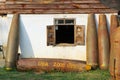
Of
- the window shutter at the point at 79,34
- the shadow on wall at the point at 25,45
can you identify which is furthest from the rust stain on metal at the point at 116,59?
the shadow on wall at the point at 25,45

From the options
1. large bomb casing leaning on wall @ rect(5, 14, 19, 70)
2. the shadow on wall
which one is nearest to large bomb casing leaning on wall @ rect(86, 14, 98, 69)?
the shadow on wall

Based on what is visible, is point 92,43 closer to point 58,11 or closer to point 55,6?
point 58,11

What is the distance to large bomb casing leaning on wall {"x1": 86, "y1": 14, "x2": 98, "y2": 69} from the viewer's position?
1486 cm

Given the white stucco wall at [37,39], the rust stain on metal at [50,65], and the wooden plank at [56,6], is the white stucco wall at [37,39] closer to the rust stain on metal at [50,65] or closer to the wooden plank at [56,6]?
the wooden plank at [56,6]

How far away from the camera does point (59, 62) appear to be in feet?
47.2

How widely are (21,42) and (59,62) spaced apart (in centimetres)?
257

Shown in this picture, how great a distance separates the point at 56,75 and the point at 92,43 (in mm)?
2600

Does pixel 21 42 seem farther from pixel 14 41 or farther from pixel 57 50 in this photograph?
pixel 57 50

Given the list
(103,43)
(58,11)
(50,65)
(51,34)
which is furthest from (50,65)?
(58,11)

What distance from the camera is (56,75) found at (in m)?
13.5

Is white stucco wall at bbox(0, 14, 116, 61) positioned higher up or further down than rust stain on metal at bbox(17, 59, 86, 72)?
higher up

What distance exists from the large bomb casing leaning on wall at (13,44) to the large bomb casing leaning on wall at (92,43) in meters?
3.22

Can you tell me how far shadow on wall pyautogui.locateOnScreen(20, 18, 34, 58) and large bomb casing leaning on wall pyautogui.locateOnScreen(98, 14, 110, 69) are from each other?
3227mm

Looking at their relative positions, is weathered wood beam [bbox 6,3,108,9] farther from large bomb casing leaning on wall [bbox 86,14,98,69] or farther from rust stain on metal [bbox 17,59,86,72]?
rust stain on metal [bbox 17,59,86,72]
